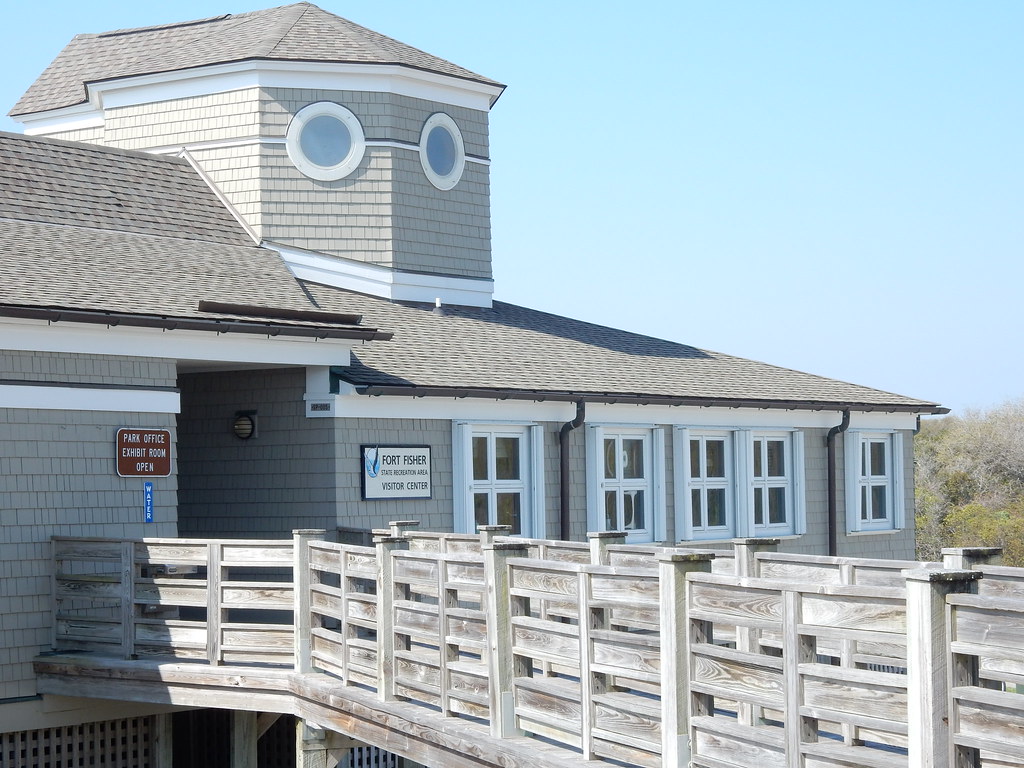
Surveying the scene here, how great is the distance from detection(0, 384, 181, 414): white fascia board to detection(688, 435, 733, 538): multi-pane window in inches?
273

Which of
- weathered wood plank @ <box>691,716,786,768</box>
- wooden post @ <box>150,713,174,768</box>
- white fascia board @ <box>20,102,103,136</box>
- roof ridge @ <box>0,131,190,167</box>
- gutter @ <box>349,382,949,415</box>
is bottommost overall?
wooden post @ <box>150,713,174,768</box>

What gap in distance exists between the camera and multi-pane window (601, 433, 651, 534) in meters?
15.3

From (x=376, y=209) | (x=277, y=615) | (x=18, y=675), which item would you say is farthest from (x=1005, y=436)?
(x=18, y=675)

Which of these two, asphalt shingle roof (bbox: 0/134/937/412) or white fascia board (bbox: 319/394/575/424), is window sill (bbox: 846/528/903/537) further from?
white fascia board (bbox: 319/394/575/424)

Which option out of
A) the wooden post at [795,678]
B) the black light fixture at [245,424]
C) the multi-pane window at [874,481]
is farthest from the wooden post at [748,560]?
the multi-pane window at [874,481]

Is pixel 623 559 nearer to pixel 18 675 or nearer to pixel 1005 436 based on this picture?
pixel 18 675

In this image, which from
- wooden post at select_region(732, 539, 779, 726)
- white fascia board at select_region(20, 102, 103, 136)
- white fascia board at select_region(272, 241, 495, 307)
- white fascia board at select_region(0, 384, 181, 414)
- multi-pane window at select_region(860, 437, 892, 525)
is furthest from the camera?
white fascia board at select_region(20, 102, 103, 136)

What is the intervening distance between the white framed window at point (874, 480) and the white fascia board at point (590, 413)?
275 millimetres

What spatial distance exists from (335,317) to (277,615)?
9.98 feet

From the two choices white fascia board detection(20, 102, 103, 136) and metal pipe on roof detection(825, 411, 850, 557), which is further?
white fascia board detection(20, 102, 103, 136)

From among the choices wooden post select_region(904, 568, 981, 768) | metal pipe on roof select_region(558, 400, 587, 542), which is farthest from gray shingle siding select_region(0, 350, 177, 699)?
wooden post select_region(904, 568, 981, 768)

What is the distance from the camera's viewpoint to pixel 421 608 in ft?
25.9

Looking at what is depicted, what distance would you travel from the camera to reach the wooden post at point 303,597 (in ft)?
30.9

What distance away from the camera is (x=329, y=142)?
56.5 ft
